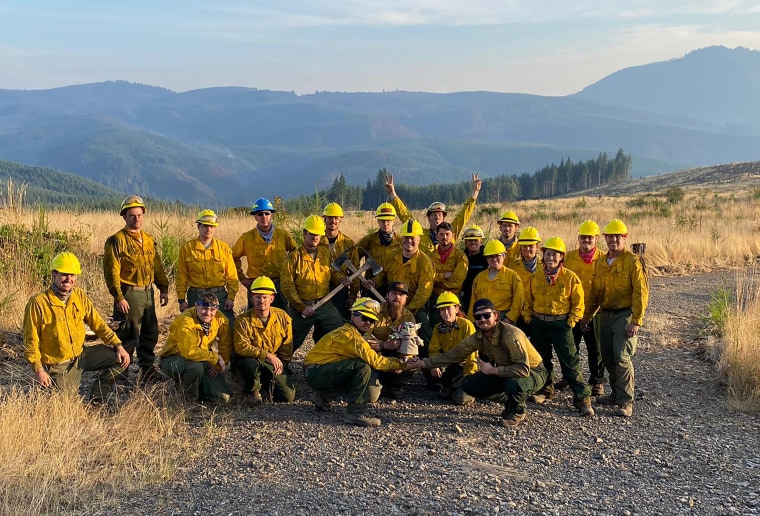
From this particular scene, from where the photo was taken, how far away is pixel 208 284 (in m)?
7.05

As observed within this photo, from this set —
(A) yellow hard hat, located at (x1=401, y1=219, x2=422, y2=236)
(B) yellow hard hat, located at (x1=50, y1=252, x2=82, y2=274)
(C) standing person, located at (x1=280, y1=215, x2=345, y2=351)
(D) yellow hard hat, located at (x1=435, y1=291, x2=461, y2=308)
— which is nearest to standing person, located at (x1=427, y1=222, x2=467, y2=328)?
(A) yellow hard hat, located at (x1=401, y1=219, x2=422, y2=236)

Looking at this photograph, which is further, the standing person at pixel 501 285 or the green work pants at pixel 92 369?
the standing person at pixel 501 285

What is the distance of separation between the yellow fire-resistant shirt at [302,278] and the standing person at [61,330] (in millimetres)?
1947

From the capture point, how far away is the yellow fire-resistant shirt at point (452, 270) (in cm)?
725

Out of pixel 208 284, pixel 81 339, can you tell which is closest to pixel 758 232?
pixel 208 284

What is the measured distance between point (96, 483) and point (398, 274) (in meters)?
3.93

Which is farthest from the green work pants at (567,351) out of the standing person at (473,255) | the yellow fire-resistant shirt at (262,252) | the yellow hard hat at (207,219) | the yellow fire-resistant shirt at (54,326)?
the yellow fire-resistant shirt at (54,326)

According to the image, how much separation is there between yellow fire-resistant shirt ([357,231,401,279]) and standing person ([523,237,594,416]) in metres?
1.87

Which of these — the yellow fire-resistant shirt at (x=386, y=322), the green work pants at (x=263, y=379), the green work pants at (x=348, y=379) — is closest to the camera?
the green work pants at (x=348, y=379)

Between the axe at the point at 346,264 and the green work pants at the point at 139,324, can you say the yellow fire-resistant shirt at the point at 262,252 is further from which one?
the green work pants at the point at 139,324

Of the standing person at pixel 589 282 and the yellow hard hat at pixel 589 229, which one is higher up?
the yellow hard hat at pixel 589 229

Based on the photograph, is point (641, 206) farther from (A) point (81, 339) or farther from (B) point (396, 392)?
(A) point (81, 339)

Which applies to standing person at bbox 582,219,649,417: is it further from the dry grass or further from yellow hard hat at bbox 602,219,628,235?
the dry grass

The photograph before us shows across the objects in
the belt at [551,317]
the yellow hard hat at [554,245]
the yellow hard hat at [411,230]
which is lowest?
the belt at [551,317]
